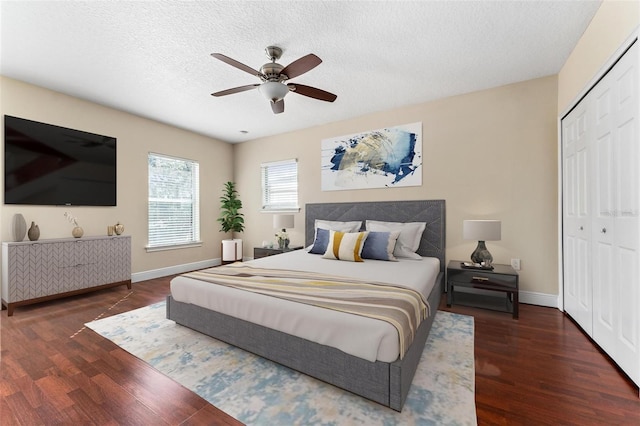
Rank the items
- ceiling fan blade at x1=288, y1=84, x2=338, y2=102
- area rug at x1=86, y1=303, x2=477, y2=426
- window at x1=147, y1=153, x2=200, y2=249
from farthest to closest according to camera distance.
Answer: window at x1=147, y1=153, x2=200, y2=249 < ceiling fan blade at x1=288, y1=84, x2=338, y2=102 < area rug at x1=86, y1=303, x2=477, y2=426

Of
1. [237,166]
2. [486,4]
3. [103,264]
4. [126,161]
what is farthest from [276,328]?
[237,166]

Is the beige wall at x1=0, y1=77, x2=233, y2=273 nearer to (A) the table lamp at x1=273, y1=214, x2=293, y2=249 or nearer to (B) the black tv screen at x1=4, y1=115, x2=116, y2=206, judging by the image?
A: (B) the black tv screen at x1=4, y1=115, x2=116, y2=206

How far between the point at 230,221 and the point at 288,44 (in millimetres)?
3989

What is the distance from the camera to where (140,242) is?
14.7ft

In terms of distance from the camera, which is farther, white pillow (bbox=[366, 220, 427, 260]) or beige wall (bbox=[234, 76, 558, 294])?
white pillow (bbox=[366, 220, 427, 260])

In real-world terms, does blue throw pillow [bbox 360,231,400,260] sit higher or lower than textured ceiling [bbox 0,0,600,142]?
lower

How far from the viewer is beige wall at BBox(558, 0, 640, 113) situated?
178 centimetres

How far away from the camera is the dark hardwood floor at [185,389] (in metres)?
1.48

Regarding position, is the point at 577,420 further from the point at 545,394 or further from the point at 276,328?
the point at 276,328

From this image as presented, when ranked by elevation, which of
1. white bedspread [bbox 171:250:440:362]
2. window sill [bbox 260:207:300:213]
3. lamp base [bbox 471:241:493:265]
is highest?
window sill [bbox 260:207:300:213]

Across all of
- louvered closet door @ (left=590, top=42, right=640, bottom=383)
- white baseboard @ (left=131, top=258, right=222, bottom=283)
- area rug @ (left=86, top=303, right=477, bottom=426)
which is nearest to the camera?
area rug @ (left=86, top=303, right=477, bottom=426)

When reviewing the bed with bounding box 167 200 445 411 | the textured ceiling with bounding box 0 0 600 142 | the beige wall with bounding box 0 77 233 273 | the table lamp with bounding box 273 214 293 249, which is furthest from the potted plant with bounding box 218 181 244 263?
the bed with bounding box 167 200 445 411

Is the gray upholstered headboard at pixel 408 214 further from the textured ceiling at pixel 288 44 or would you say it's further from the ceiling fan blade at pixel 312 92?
the ceiling fan blade at pixel 312 92

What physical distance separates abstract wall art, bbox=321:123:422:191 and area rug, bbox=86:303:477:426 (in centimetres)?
228
